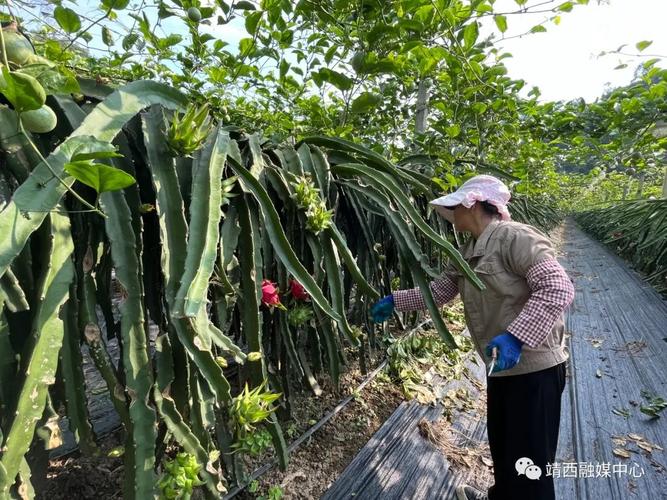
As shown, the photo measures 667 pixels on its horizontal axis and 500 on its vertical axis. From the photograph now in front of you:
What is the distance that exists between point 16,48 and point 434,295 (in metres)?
1.23

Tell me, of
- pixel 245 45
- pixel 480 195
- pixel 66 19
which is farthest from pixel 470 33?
pixel 66 19

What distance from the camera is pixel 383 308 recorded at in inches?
53.4

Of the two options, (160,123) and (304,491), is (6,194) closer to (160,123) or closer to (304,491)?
(160,123)

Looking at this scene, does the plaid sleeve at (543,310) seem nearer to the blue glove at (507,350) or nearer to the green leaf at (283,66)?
the blue glove at (507,350)

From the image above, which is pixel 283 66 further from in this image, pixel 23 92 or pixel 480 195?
pixel 23 92

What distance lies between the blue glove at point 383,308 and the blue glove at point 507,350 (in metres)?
0.43

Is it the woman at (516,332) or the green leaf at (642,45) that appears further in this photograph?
the green leaf at (642,45)

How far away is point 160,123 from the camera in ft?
2.85

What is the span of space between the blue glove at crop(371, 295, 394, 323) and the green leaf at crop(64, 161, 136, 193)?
1.04 metres

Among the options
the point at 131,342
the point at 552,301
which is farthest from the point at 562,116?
the point at 131,342

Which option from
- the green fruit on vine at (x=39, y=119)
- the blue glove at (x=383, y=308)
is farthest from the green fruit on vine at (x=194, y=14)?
the blue glove at (x=383, y=308)

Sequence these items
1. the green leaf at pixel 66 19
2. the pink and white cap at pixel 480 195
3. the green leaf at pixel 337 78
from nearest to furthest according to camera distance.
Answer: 1. the green leaf at pixel 66 19
2. the pink and white cap at pixel 480 195
3. the green leaf at pixel 337 78

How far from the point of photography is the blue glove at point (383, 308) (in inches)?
53.2

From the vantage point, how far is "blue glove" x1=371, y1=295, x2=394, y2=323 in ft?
4.43
